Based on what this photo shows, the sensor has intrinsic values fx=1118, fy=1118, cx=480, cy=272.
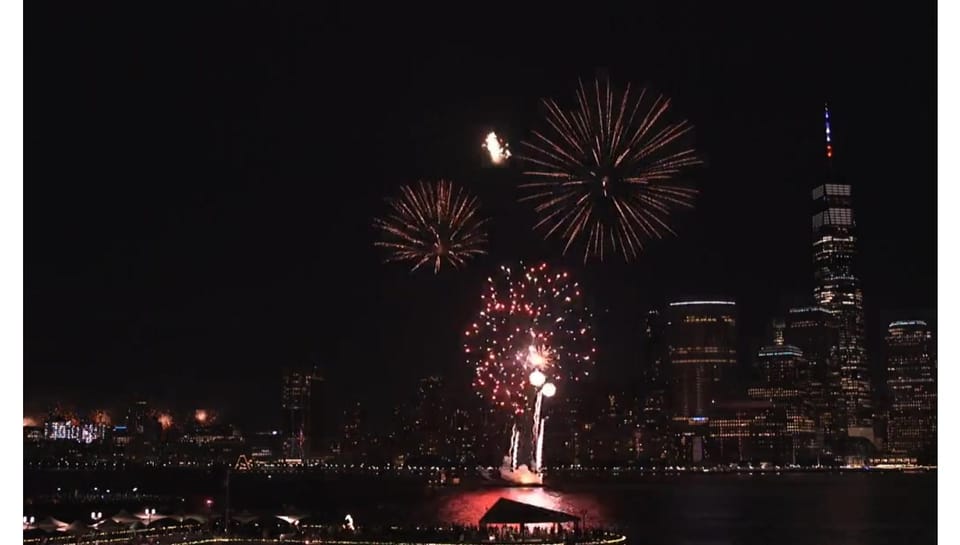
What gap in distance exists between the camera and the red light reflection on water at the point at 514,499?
71438mm

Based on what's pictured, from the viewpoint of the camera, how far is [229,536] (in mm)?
31891

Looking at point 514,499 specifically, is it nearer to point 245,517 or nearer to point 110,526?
point 245,517

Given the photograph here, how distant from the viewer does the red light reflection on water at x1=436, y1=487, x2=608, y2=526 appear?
234 ft

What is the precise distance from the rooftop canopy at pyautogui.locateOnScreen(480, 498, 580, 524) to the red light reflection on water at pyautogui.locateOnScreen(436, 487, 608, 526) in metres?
31.9

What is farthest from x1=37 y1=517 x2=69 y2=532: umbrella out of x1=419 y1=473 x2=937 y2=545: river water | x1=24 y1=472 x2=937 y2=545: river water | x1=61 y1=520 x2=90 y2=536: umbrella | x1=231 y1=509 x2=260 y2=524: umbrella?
x1=419 y1=473 x2=937 y2=545: river water

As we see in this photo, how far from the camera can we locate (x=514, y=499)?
62281mm

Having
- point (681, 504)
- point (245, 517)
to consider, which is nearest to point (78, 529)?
point (245, 517)

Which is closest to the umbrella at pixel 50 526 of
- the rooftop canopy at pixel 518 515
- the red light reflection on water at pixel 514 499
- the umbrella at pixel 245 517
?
the umbrella at pixel 245 517

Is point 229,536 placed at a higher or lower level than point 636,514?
higher

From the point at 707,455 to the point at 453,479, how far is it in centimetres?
5631

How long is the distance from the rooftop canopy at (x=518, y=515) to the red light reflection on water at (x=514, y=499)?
3187cm

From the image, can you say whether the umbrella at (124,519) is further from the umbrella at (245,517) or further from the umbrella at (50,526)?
the umbrella at (245,517)

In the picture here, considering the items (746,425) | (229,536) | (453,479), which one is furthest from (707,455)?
(229,536)
